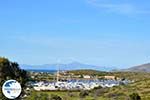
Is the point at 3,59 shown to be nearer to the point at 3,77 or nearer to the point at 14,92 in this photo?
the point at 3,77

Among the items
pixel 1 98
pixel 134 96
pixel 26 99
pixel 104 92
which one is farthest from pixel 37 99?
pixel 104 92

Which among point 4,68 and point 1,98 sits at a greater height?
point 4,68

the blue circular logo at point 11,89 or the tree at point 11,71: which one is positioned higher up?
the tree at point 11,71

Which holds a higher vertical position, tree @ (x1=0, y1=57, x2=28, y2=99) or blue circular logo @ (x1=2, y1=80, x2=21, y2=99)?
tree @ (x1=0, y1=57, x2=28, y2=99)

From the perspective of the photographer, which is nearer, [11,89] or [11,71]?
[11,89]

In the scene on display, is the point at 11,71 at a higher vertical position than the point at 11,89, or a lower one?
higher

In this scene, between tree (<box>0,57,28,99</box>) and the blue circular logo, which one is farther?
tree (<box>0,57,28,99</box>)

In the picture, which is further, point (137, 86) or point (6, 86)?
point (137, 86)

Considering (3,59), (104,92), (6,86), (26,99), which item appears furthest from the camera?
(104,92)

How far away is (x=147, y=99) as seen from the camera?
7862cm

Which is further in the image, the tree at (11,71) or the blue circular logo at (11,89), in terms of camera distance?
the tree at (11,71)

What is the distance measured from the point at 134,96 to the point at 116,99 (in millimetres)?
11338

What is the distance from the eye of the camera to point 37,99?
42.8 metres

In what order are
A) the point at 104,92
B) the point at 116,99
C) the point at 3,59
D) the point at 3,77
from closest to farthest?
the point at 3,77 → the point at 3,59 → the point at 116,99 → the point at 104,92
